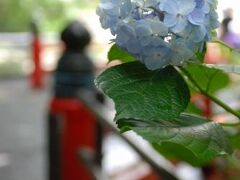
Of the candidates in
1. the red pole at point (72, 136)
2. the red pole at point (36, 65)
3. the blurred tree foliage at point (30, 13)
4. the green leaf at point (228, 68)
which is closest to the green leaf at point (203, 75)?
the green leaf at point (228, 68)

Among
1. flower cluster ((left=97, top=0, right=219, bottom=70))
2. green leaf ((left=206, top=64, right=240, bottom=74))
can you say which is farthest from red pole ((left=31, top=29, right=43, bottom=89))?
flower cluster ((left=97, top=0, right=219, bottom=70))

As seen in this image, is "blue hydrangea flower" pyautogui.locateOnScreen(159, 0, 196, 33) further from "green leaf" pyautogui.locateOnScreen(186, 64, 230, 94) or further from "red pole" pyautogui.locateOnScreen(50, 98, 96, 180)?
"red pole" pyautogui.locateOnScreen(50, 98, 96, 180)

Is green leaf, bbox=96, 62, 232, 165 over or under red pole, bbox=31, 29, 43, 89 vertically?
over

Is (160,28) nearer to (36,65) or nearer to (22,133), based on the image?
(22,133)

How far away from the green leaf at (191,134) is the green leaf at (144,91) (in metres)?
0.03

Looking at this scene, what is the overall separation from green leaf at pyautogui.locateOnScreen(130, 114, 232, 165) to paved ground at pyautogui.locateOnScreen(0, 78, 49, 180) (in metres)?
3.93

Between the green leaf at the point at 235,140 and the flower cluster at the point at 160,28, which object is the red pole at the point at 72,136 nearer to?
the green leaf at the point at 235,140

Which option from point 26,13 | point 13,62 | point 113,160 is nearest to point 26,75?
point 13,62

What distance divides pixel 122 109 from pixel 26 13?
10.4m

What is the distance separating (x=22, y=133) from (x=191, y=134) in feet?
17.7

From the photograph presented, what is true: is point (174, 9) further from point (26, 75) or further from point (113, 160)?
point (26, 75)

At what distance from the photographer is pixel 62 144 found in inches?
117

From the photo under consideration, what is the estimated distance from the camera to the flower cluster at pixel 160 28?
54cm

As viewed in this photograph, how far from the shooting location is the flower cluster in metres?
0.54
